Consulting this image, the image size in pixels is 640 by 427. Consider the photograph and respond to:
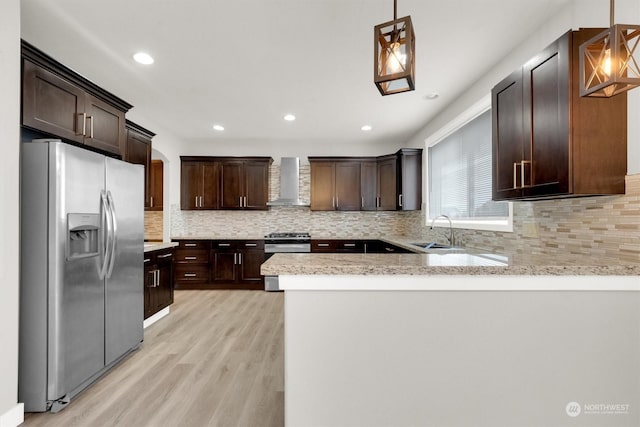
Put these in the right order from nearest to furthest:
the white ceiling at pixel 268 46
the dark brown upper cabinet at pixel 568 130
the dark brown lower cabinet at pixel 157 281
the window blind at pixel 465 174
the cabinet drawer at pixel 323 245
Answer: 1. the dark brown upper cabinet at pixel 568 130
2. the white ceiling at pixel 268 46
3. the window blind at pixel 465 174
4. the dark brown lower cabinet at pixel 157 281
5. the cabinet drawer at pixel 323 245

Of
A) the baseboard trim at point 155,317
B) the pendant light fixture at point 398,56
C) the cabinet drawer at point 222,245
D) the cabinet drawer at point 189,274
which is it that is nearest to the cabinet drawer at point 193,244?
the cabinet drawer at point 222,245

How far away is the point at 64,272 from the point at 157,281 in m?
1.71

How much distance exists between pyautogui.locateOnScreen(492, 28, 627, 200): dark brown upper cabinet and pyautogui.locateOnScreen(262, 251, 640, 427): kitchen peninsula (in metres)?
0.51

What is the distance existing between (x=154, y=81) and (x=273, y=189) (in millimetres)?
2962

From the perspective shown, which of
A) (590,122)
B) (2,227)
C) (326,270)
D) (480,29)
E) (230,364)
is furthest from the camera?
(230,364)

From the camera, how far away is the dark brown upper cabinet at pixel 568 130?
159 cm

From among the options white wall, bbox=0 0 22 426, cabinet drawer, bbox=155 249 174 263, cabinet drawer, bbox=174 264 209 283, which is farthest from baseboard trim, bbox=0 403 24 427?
cabinet drawer, bbox=174 264 209 283

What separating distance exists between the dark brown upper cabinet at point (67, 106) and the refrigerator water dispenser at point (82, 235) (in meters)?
0.71

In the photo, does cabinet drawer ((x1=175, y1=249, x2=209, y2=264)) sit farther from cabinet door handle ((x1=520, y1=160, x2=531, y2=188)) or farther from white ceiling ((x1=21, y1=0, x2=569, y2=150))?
cabinet door handle ((x1=520, y1=160, x2=531, y2=188))

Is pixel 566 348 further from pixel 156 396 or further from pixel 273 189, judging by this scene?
pixel 273 189

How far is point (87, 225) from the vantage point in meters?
2.20

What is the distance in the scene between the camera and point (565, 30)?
6.66 ft

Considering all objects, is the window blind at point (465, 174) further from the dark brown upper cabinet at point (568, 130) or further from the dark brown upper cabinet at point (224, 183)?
the dark brown upper cabinet at point (224, 183)

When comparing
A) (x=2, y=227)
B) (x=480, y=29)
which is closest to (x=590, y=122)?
(x=480, y=29)
